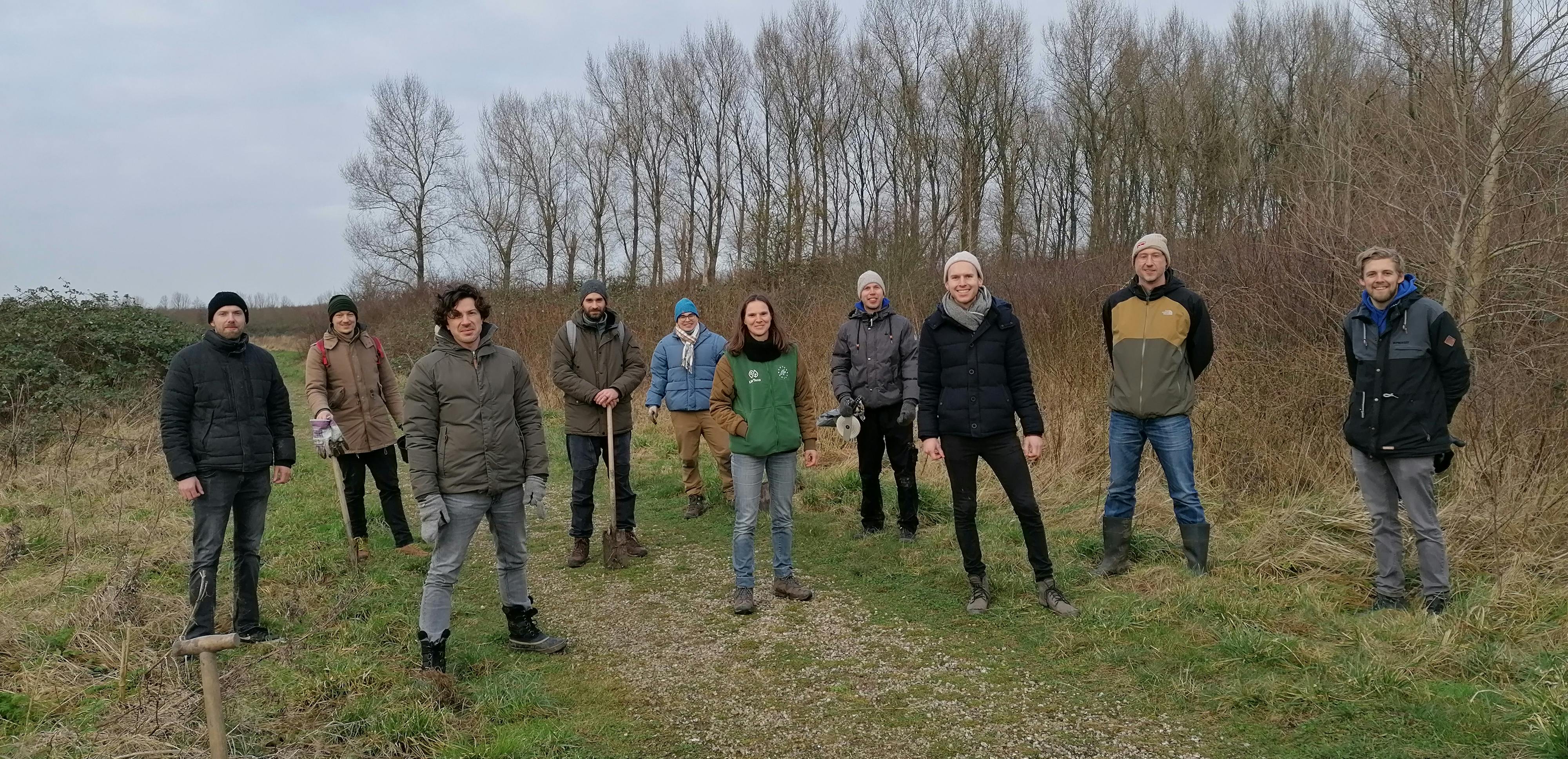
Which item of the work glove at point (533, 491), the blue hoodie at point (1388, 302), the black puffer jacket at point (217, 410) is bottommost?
the work glove at point (533, 491)

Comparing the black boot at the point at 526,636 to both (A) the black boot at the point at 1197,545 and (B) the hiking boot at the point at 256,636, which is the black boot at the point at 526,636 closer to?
(B) the hiking boot at the point at 256,636

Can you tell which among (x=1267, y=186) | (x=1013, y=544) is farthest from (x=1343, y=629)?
(x=1267, y=186)

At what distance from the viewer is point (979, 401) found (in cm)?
474

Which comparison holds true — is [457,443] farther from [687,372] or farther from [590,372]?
[687,372]

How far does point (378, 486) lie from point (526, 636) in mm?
2694

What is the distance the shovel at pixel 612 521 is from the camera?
6.22 metres

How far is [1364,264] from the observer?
4.43m

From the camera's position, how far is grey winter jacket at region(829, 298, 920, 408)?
20.8ft

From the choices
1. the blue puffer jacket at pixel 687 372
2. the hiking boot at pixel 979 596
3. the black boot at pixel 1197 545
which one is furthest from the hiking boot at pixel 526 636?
the black boot at pixel 1197 545

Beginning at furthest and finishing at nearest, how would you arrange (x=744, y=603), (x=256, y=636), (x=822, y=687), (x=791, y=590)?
(x=791, y=590), (x=744, y=603), (x=256, y=636), (x=822, y=687)

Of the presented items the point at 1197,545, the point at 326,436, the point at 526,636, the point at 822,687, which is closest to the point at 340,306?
the point at 326,436

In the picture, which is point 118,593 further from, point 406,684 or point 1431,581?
point 1431,581

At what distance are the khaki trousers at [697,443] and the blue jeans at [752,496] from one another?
7.40 ft

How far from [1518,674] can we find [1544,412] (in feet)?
9.24
